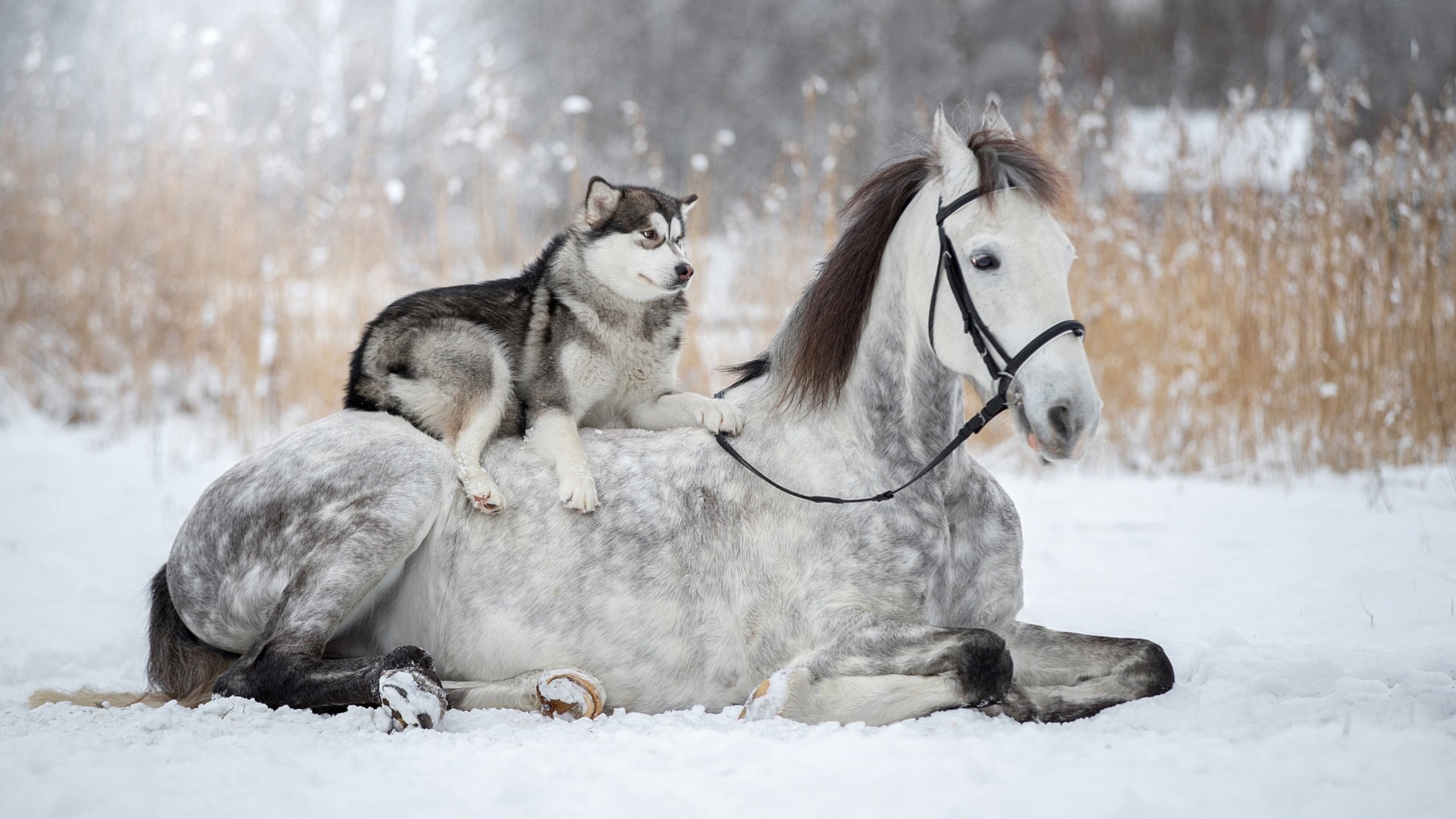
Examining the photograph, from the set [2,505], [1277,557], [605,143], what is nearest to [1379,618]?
[1277,557]

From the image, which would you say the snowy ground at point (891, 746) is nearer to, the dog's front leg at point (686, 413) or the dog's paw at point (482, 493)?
the dog's paw at point (482, 493)

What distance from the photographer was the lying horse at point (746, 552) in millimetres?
2436

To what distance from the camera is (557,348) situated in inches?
119

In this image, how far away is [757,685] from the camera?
2.59m

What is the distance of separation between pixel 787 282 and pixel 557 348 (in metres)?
4.16

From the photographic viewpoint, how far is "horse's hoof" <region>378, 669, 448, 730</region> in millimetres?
2396

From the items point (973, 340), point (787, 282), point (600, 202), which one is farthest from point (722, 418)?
point (787, 282)

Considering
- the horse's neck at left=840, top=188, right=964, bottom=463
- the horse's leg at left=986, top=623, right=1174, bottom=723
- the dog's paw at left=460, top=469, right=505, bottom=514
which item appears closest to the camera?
the horse's leg at left=986, top=623, right=1174, bottom=723

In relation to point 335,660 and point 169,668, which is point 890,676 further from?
point 169,668

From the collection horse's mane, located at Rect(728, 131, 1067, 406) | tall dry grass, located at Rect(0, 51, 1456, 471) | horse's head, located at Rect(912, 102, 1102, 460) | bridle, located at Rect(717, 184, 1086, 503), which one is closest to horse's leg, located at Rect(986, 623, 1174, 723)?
bridle, located at Rect(717, 184, 1086, 503)

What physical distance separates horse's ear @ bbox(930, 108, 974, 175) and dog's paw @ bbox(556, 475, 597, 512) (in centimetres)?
122

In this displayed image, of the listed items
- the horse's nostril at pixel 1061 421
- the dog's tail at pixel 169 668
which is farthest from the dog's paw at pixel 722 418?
the dog's tail at pixel 169 668

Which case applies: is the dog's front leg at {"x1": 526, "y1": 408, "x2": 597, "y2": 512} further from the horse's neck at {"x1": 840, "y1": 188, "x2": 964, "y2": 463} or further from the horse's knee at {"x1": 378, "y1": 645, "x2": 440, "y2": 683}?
the horse's neck at {"x1": 840, "y1": 188, "x2": 964, "y2": 463}

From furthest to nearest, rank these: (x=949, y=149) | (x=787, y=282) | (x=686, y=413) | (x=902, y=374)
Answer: (x=787, y=282) → (x=686, y=413) → (x=902, y=374) → (x=949, y=149)
